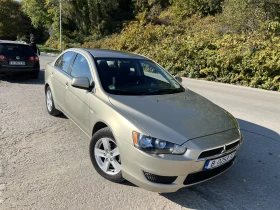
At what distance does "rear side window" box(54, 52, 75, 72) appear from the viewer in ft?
15.3

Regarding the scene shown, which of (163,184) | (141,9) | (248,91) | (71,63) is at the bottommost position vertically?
(248,91)

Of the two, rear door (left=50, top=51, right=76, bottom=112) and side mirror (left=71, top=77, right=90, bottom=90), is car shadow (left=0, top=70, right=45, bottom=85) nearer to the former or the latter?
rear door (left=50, top=51, right=76, bottom=112)

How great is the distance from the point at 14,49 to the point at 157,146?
331 inches

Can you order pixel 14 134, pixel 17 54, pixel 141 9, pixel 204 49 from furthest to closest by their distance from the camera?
pixel 141 9
pixel 204 49
pixel 17 54
pixel 14 134

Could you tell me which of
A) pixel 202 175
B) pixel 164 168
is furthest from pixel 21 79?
pixel 202 175

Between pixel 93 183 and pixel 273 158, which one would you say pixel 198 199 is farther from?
pixel 273 158

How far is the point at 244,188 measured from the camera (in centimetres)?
315

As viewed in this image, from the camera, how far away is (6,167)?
3.39 meters

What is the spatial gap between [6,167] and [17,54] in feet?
22.5

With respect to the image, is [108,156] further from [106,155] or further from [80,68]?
[80,68]

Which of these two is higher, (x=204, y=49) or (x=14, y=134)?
(x=204, y=49)

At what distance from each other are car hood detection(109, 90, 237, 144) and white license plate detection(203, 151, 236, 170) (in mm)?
301

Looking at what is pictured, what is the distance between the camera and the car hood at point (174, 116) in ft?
8.80

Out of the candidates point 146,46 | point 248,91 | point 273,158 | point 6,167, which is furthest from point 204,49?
point 6,167
